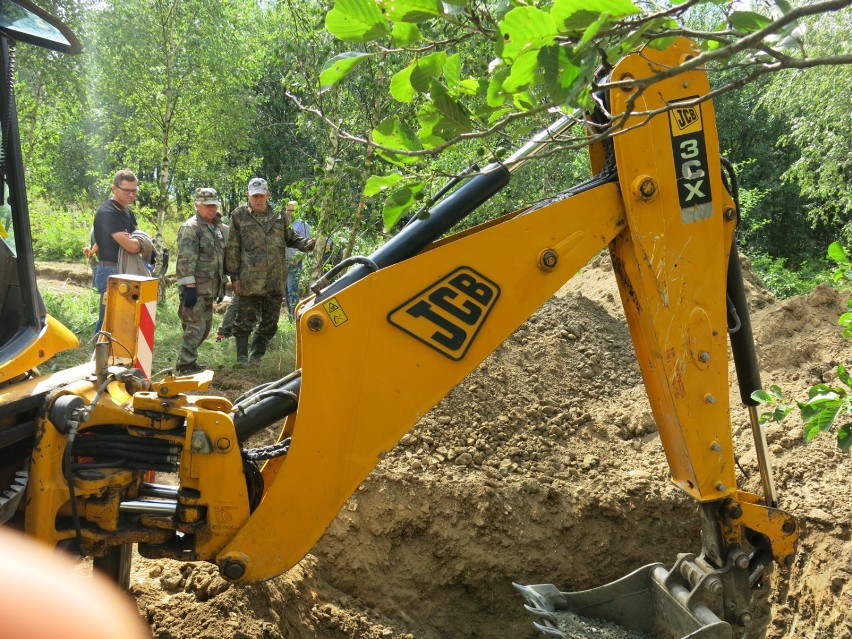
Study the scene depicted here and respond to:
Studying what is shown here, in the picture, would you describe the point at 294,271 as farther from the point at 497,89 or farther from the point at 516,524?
the point at 497,89

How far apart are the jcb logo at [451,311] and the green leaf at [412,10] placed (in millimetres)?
1369

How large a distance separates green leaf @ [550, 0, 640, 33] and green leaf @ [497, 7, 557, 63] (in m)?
0.02

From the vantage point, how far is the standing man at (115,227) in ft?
21.6

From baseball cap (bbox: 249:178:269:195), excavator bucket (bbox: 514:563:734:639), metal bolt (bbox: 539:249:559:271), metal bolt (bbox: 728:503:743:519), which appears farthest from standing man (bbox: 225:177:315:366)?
metal bolt (bbox: 728:503:743:519)

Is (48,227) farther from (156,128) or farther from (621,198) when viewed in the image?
(621,198)

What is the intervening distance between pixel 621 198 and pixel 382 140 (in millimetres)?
1322

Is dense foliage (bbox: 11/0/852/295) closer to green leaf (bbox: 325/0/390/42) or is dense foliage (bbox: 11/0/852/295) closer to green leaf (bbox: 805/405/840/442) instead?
green leaf (bbox: 325/0/390/42)

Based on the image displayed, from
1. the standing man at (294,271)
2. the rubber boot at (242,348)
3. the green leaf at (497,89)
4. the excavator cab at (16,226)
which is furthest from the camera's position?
the standing man at (294,271)

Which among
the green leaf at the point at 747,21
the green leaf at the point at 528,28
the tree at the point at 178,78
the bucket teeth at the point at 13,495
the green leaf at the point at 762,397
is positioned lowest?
the bucket teeth at the point at 13,495

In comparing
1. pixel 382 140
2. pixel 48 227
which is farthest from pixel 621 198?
pixel 48 227

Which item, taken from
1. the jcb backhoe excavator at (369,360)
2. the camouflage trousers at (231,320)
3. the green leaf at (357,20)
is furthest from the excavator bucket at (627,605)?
the camouflage trousers at (231,320)

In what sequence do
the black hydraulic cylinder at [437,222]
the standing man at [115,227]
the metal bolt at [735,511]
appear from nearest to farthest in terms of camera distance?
the black hydraulic cylinder at [437,222], the metal bolt at [735,511], the standing man at [115,227]

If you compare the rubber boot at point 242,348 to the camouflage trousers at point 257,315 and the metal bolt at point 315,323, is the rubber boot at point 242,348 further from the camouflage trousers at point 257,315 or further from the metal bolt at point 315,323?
the metal bolt at point 315,323

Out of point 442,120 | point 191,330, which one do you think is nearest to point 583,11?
point 442,120
